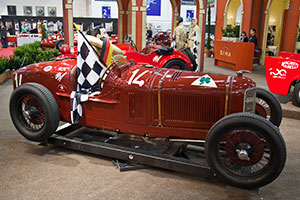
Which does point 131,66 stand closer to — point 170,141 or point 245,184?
point 170,141

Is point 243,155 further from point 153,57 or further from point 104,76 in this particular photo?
point 153,57

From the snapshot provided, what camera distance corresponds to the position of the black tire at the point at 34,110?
353cm

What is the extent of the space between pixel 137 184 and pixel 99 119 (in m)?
0.99

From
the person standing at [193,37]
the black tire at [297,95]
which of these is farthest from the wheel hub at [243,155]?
the person standing at [193,37]

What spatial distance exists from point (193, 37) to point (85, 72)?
5937 mm

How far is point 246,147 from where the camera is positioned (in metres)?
2.76

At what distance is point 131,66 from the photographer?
369 centimetres

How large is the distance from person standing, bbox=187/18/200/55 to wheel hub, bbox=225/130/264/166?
20.5ft

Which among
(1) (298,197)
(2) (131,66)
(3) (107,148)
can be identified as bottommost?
(1) (298,197)

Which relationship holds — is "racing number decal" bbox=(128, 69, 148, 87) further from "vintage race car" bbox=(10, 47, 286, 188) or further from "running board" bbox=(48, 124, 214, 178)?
"running board" bbox=(48, 124, 214, 178)

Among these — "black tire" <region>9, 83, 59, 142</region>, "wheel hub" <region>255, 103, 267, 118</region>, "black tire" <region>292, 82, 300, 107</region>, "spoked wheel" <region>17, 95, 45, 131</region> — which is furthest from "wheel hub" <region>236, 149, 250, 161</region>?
"black tire" <region>292, 82, 300, 107</region>

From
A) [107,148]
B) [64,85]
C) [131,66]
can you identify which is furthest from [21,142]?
[131,66]

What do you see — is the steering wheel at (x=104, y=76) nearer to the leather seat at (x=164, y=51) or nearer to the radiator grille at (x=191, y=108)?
the radiator grille at (x=191, y=108)

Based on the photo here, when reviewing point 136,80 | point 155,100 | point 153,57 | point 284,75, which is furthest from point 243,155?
point 153,57
